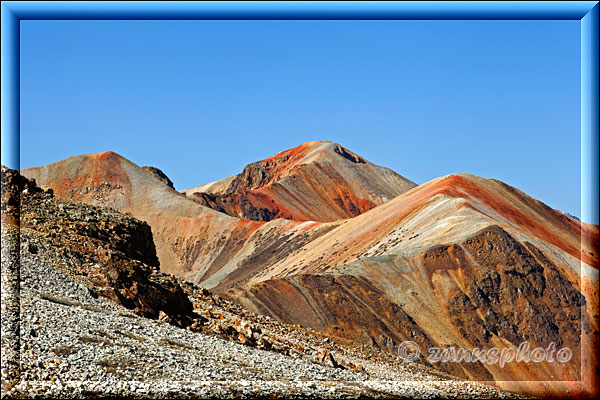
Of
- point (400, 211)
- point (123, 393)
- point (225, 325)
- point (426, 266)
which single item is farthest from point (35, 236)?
point (400, 211)

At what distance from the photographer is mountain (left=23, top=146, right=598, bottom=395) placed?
4550cm

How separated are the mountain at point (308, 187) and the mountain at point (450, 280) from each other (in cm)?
4092

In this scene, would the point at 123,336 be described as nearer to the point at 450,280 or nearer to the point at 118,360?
the point at 118,360

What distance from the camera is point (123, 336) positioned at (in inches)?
707

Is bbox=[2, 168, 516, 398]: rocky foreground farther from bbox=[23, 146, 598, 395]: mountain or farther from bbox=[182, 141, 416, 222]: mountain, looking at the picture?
bbox=[182, 141, 416, 222]: mountain

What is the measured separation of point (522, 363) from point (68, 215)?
1195 inches

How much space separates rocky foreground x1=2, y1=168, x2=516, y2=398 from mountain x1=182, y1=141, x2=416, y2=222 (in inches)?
3742

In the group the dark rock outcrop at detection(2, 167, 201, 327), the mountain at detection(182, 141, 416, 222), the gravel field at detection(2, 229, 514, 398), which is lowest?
the gravel field at detection(2, 229, 514, 398)

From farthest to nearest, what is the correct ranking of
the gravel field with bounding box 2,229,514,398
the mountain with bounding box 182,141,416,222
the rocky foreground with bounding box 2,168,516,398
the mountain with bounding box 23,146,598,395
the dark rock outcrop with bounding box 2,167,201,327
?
the mountain with bounding box 182,141,416,222, the mountain with bounding box 23,146,598,395, the dark rock outcrop with bounding box 2,167,201,327, the rocky foreground with bounding box 2,168,516,398, the gravel field with bounding box 2,229,514,398

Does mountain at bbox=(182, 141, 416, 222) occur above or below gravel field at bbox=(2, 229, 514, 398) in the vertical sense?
above

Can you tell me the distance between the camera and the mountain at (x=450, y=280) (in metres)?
45.5

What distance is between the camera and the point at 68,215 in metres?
26.6

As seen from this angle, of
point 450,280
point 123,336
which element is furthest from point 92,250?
point 450,280

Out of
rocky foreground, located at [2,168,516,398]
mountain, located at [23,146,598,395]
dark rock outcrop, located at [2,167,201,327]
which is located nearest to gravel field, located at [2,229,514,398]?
rocky foreground, located at [2,168,516,398]
